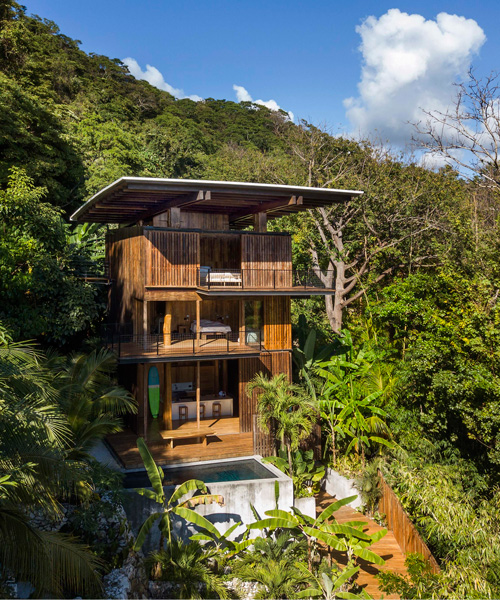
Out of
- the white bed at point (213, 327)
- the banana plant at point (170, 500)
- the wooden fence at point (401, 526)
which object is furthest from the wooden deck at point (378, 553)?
the white bed at point (213, 327)

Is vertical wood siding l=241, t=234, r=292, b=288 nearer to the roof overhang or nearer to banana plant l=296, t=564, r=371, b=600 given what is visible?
the roof overhang

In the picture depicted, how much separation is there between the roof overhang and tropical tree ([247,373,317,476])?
5.95 meters

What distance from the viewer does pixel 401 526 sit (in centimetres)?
1462

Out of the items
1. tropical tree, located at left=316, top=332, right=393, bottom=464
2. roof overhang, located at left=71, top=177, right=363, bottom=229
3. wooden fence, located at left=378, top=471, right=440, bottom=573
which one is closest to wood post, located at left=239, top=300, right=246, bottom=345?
tropical tree, located at left=316, top=332, right=393, bottom=464

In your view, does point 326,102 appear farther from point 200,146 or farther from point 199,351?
point 200,146

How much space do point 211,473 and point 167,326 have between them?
512cm

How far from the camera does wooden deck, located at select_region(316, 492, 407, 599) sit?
12805 millimetres

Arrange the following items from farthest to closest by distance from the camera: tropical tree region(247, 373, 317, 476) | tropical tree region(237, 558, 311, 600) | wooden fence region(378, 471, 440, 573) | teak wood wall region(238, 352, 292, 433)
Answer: teak wood wall region(238, 352, 292, 433), tropical tree region(247, 373, 317, 476), wooden fence region(378, 471, 440, 573), tropical tree region(237, 558, 311, 600)

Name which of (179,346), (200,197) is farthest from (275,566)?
(200,197)

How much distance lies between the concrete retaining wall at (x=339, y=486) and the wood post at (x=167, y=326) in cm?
723

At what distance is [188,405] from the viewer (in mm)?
17625

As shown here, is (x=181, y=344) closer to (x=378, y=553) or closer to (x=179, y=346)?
(x=179, y=346)

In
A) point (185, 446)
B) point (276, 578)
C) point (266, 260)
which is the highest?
point (266, 260)

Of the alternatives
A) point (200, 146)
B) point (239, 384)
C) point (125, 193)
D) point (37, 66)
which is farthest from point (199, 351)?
point (200, 146)
